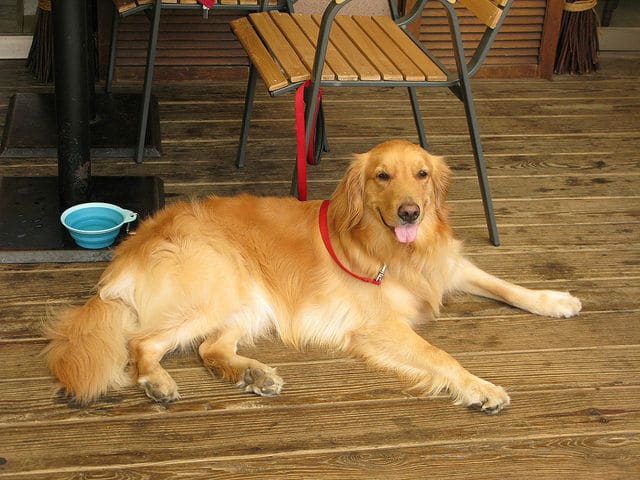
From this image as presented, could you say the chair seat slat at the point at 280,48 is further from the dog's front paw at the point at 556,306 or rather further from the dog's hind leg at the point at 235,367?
the dog's front paw at the point at 556,306

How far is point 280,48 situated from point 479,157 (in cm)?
83

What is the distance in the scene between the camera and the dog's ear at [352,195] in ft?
8.70

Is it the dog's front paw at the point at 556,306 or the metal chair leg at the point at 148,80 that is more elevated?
the metal chair leg at the point at 148,80

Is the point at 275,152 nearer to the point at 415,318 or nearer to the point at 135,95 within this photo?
the point at 135,95

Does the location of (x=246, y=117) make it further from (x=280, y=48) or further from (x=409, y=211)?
(x=409, y=211)

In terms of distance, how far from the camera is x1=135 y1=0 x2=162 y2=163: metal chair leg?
11.7 feet

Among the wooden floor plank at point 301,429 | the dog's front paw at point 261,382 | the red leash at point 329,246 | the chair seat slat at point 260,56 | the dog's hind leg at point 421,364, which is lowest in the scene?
the wooden floor plank at point 301,429

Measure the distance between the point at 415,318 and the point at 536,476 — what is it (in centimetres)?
69

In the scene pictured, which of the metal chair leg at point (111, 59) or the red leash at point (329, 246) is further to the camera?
the metal chair leg at point (111, 59)

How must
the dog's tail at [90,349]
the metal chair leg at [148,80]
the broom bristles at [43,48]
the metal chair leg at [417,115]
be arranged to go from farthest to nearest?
Result: the broom bristles at [43,48] → the metal chair leg at [417,115] → the metal chair leg at [148,80] → the dog's tail at [90,349]

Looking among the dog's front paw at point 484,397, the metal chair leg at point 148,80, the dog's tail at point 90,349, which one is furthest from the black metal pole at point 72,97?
the dog's front paw at point 484,397

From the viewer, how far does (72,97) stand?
3.08 metres

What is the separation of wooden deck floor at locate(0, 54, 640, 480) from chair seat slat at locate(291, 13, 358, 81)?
2.04ft

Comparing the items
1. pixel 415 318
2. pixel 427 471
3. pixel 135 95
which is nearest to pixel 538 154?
pixel 415 318
